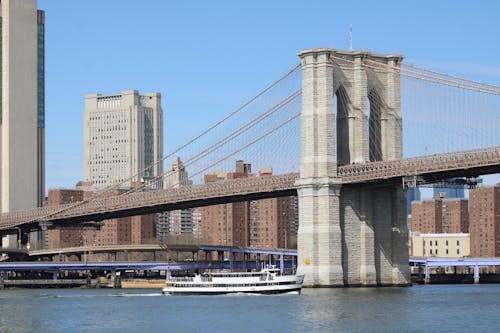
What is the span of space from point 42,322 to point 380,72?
125ft

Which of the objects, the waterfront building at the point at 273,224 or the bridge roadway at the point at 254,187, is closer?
the bridge roadway at the point at 254,187

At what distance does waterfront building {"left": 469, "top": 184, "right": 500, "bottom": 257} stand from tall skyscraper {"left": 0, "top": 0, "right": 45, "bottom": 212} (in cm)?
6311

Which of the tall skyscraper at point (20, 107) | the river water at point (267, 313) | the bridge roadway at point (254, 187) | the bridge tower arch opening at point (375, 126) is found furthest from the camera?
the tall skyscraper at point (20, 107)

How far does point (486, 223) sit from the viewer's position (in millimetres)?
185500

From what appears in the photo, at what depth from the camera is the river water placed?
57125 mm

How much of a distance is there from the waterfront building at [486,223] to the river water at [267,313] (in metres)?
102

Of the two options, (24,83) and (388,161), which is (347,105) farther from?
(24,83)

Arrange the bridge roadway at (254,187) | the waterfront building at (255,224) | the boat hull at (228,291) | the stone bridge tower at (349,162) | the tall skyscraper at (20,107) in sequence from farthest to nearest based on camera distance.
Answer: the waterfront building at (255,224) < the tall skyscraper at (20,107) < the stone bridge tower at (349,162) < the boat hull at (228,291) < the bridge roadway at (254,187)

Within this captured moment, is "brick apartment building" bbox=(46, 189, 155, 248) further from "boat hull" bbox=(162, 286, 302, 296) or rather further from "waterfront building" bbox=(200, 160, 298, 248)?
"boat hull" bbox=(162, 286, 302, 296)

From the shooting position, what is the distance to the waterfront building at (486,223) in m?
184

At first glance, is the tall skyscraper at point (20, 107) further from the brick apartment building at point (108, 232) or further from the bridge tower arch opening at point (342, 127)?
the bridge tower arch opening at point (342, 127)

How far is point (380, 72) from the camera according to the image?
91.2 m

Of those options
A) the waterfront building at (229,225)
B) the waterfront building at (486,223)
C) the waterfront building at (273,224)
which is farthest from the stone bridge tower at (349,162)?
the waterfront building at (486,223)

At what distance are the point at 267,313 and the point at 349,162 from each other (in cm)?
2635
